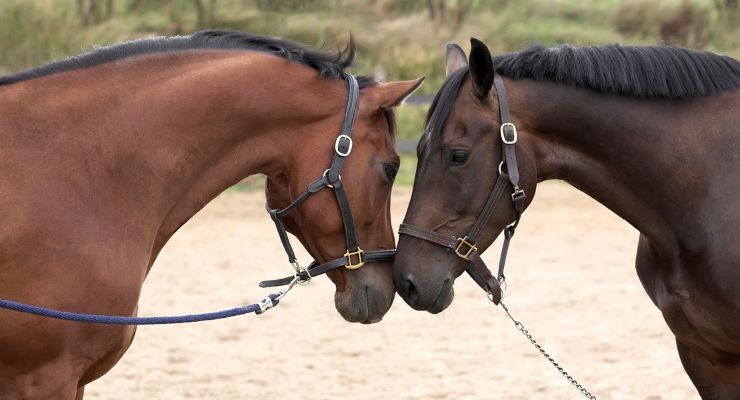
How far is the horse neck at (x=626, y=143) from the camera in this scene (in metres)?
3.73

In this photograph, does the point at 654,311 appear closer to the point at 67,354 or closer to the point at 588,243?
the point at 588,243

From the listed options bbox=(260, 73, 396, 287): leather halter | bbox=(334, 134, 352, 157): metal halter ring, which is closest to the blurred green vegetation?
bbox=(260, 73, 396, 287): leather halter

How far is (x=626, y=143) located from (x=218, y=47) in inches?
63.9

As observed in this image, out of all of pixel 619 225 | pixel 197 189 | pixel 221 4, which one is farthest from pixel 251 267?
pixel 221 4

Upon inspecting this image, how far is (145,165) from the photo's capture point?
3.46 metres

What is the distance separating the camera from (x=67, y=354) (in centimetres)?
327

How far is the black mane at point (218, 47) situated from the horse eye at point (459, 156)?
18.1 inches

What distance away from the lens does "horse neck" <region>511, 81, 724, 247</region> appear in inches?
147

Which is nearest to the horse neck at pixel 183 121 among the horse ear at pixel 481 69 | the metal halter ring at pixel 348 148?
the metal halter ring at pixel 348 148

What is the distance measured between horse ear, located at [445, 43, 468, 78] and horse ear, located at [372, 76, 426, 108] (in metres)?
0.42

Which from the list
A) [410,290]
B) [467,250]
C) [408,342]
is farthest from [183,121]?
[408,342]

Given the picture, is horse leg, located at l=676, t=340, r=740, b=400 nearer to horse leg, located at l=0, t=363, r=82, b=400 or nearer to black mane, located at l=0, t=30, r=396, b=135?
black mane, located at l=0, t=30, r=396, b=135

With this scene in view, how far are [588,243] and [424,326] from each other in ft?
12.7

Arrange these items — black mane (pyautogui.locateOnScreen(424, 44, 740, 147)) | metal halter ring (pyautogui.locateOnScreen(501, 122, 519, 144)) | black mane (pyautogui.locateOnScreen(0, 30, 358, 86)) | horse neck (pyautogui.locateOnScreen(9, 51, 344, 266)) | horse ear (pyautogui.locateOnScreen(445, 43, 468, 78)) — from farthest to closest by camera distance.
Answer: horse ear (pyautogui.locateOnScreen(445, 43, 468, 78))
black mane (pyautogui.locateOnScreen(424, 44, 740, 147))
metal halter ring (pyautogui.locateOnScreen(501, 122, 519, 144))
black mane (pyautogui.locateOnScreen(0, 30, 358, 86))
horse neck (pyautogui.locateOnScreen(9, 51, 344, 266))
